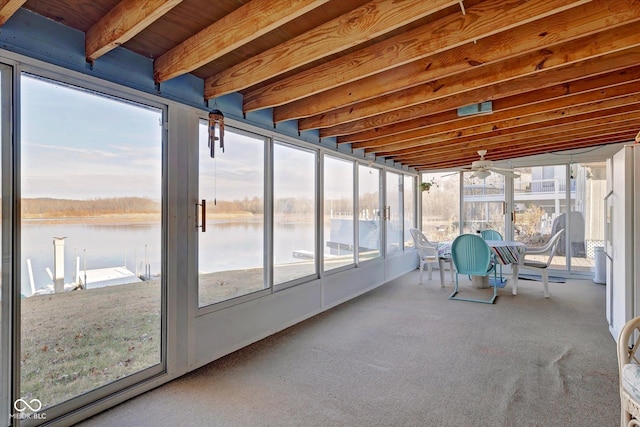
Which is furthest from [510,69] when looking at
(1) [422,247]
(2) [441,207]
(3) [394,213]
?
(2) [441,207]

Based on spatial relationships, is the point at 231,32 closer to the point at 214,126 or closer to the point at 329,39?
the point at 329,39

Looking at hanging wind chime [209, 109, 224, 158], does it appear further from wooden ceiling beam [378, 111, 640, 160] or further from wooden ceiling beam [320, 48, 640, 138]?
wooden ceiling beam [378, 111, 640, 160]

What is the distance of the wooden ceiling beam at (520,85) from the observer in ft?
7.77

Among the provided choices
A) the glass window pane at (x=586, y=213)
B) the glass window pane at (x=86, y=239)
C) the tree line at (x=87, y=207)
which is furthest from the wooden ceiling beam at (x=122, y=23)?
the glass window pane at (x=586, y=213)

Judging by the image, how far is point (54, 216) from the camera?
Answer: 79.5 inches

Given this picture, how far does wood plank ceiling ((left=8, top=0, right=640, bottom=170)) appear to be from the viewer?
5.74ft

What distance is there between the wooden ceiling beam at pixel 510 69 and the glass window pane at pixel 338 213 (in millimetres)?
1201

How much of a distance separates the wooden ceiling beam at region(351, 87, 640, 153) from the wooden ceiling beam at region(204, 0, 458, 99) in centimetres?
235

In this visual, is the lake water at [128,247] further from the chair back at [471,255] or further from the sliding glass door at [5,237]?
the chair back at [471,255]

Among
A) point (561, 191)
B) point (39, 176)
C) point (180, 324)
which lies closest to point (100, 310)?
point (180, 324)

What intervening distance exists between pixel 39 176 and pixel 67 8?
37.4 inches

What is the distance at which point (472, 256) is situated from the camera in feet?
15.1

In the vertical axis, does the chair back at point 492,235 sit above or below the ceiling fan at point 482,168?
below

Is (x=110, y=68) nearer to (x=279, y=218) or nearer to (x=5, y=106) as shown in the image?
(x=5, y=106)
